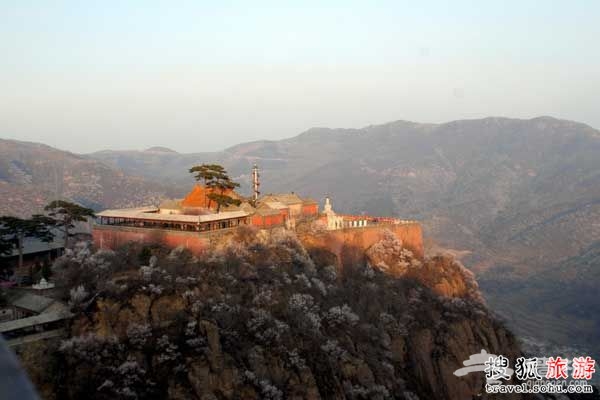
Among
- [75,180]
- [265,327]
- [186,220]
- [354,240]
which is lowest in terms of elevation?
[265,327]

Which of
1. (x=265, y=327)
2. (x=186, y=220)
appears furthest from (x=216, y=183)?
(x=265, y=327)

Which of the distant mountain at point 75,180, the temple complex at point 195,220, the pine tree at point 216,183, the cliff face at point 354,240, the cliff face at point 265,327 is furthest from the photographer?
the distant mountain at point 75,180

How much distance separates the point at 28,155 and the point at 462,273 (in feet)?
450

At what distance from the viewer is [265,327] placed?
36.5 metres

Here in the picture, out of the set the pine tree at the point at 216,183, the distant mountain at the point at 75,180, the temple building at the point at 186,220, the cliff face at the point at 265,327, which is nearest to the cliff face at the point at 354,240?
the cliff face at the point at 265,327

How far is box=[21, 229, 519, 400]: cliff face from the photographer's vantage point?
3053 cm

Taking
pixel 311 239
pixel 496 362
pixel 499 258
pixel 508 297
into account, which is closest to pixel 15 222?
pixel 311 239

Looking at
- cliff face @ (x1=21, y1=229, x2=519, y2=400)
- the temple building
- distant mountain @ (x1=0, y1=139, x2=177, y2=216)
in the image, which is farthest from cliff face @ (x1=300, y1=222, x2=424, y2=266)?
distant mountain @ (x1=0, y1=139, x2=177, y2=216)

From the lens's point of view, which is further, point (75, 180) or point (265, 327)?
point (75, 180)

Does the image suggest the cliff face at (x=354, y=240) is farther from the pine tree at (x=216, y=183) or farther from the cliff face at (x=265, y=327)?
the pine tree at (x=216, y=183)

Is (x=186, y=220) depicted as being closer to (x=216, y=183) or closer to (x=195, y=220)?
(x=195, y=220)

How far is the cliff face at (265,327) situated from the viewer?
1202 inches

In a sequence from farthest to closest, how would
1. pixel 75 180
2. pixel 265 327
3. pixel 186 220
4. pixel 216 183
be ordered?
pixel 75 180 → pixel 216 183 → pixel 186 220 → pixel 265 327

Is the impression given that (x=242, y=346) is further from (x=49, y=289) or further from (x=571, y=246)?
(x=571, y=246)
